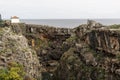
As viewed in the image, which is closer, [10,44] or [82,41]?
[10,44]

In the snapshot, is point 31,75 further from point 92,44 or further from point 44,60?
point 44,60

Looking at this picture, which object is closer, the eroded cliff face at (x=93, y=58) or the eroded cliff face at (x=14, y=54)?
the eroded cliff face at (x=14, y=54)

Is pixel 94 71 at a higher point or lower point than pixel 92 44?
lower

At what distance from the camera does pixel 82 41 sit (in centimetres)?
9875

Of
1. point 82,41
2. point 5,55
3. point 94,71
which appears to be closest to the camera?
point 5,55

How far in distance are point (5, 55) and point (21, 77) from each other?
8.16 meters

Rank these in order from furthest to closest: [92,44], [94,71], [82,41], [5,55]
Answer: [82,41]
[92,44]
[94,71]
[5,55]

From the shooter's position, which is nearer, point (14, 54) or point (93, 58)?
point (14, 54)

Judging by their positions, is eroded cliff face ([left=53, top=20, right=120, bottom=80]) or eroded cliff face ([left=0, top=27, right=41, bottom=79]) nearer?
eroded cliff face ([left=0, top=27, right=41, bottom=79])

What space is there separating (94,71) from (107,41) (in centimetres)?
890

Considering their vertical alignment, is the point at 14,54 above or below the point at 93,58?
above

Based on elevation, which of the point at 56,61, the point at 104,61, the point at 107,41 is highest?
the point at 107,41

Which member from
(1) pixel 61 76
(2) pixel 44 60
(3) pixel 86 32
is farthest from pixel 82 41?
(2) pixel 44 60

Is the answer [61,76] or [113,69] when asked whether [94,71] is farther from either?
[61,76]
